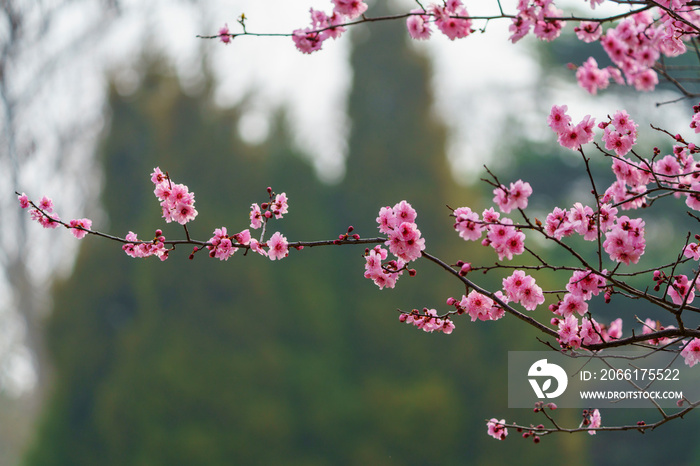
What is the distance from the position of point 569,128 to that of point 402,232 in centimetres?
67

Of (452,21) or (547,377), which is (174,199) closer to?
Result: (452,21)

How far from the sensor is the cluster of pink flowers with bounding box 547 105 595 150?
6.52 ft

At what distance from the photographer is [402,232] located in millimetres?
1889

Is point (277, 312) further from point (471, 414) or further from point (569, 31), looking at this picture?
point (569, 31)

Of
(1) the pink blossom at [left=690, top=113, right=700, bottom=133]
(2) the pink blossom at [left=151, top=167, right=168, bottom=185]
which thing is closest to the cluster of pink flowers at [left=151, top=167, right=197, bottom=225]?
(2) the pink blossom at [left=151, top=167, right=168, bottom=185]

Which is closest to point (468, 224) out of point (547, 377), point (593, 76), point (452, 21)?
point (452, 21)

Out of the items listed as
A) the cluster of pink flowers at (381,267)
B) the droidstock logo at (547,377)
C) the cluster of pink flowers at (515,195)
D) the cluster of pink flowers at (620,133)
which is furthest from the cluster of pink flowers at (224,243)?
the droidstock logo at (547,377)

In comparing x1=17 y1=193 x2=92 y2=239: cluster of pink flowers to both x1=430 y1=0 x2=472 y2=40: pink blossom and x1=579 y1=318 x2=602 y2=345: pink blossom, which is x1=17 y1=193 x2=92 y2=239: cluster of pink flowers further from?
x1=579 y1=318 x2=602 y2=345: pink blossom

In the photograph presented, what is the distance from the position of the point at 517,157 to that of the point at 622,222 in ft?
32.8

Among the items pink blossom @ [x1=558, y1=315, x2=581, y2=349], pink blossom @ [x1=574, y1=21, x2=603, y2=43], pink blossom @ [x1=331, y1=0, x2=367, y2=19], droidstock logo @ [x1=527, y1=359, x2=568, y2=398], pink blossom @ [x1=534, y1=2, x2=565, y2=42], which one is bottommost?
pink blossom @ [x1=558, y1=315, x2=581, y2=349]

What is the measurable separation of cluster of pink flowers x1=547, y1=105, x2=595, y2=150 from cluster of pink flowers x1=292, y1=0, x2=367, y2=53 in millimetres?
772

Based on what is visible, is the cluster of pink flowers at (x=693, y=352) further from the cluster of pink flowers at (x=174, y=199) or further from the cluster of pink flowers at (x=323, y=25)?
the cluster of pink flowers at (x=174, y=199)

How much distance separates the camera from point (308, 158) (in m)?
8.10

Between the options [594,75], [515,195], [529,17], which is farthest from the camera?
[594,75]
